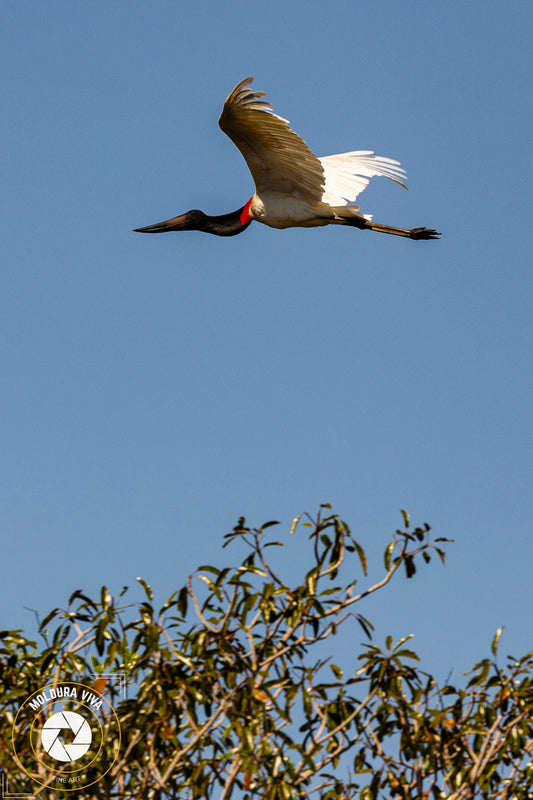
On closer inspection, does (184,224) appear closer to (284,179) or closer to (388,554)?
(284,179)

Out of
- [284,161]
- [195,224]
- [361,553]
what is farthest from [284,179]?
[361,553]

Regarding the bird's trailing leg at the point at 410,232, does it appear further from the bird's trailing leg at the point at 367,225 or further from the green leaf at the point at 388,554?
the green leaf at the point at 388,554

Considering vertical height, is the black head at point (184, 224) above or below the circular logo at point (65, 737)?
above

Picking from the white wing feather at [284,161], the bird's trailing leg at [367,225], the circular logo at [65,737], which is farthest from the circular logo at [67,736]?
the bird's trailing leg at [367,225]

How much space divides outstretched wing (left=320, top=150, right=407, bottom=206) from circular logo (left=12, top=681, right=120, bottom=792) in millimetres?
6487

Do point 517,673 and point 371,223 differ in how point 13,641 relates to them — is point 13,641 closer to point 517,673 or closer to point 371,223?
point 517,673

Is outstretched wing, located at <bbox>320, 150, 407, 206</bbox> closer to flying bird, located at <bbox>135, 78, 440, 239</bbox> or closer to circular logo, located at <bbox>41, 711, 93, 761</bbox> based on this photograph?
flying bird, located at <bbox>135, 78, 440, 239</bbox>

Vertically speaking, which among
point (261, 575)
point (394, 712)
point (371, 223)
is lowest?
point (394, 712)

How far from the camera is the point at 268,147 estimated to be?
8.98 m

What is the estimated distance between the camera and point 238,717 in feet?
15.3

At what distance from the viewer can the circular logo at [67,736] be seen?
4.68m

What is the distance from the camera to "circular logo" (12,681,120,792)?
4.68 meters

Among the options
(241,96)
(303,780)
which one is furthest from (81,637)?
(241,96)

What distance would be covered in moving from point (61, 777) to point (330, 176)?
7.53 metres
